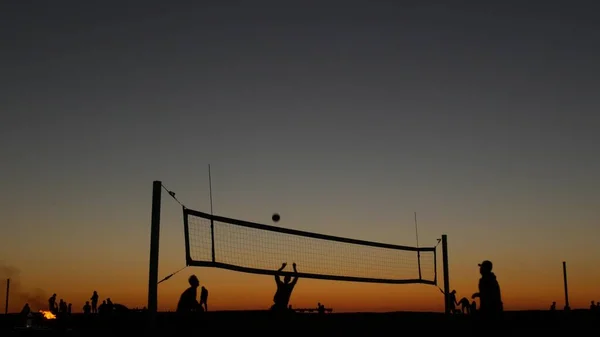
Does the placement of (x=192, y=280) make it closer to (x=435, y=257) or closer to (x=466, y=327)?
(x=466, y=327)

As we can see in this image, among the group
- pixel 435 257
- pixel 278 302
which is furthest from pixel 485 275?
pixel 435 257

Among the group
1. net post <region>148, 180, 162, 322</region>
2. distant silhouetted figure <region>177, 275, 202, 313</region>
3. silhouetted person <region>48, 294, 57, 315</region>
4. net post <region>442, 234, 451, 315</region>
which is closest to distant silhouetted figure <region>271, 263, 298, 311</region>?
distant silhouetted figure <region>177, 275, 202, 313</region>

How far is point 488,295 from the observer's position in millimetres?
12258

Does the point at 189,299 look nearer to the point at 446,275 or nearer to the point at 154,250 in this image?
the point at 154,250

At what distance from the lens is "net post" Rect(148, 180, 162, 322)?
13.0 metres

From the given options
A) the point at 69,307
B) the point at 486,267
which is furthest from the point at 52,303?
the point at 486,267

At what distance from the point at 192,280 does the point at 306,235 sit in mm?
4107

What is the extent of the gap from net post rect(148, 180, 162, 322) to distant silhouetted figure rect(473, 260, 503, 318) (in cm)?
573

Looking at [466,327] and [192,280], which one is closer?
[192,280]

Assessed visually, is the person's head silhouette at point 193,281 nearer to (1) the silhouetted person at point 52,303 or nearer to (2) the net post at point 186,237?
(2) the net post at point 186,237

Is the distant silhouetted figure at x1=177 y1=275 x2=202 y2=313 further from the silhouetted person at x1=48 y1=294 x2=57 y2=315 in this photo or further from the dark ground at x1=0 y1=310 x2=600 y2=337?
the silhouetted person at x1=48 y1=294 x2=57 y2=315

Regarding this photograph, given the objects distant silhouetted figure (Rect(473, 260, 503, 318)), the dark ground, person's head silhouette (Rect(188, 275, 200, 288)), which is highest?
person's head silhouette (Rect(188, 275, 200, 288))

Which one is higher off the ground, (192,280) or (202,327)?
(192,280)

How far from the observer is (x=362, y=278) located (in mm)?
18531
